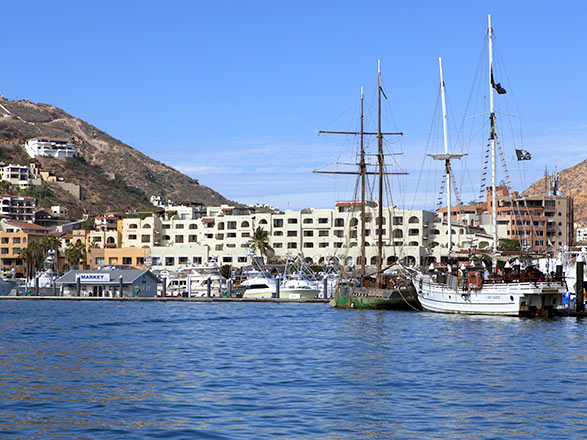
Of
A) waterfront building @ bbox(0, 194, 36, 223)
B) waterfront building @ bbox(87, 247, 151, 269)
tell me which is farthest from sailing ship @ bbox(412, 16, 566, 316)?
waterfront building @ bbox(0, 194, 36, 223)

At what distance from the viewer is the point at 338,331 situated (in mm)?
50375

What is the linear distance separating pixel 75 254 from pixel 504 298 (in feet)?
342

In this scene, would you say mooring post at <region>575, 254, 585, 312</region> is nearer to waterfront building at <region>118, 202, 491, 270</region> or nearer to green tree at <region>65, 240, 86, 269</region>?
waterfront building at <region>118, 202, 491, 270</region>

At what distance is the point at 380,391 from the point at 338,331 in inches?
929

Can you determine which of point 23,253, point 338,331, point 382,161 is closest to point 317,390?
point 338,331

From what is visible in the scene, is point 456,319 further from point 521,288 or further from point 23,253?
point 23,253

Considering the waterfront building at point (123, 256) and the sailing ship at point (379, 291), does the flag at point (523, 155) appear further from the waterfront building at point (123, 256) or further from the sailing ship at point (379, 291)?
the waterfront building at point (123, 256)

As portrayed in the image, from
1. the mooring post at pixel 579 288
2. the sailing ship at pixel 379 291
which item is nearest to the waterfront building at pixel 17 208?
the sailing ship at pixel 379 291

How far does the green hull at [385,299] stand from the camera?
71500 mm

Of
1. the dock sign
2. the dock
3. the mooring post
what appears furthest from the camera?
the dock sign

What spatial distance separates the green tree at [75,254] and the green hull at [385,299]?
85.2 meters

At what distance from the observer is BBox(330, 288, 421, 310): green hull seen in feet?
235

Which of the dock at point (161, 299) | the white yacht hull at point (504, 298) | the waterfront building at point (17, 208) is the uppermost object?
the waterfront building at point (17, 208)

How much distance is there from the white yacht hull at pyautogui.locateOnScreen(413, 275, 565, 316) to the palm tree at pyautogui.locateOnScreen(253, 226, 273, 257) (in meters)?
77.2
